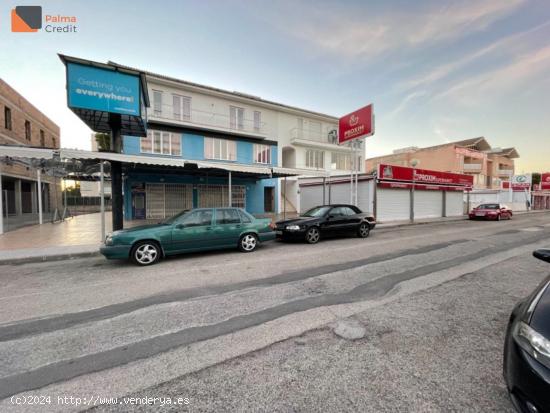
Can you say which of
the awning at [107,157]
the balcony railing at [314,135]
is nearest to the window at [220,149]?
the balcony railing at [314,135]

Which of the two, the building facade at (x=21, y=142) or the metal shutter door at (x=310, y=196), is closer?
the building facade at (x=21, y=142)

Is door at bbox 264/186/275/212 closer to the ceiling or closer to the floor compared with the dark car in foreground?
closer to the ceiling

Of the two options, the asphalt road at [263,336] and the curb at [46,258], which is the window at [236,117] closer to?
the curb at [46,258]

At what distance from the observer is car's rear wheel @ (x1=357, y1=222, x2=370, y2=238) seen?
10.4 m

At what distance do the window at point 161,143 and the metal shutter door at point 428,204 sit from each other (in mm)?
19310

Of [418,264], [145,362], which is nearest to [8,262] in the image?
[145,362]

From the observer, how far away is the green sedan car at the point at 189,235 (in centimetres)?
611

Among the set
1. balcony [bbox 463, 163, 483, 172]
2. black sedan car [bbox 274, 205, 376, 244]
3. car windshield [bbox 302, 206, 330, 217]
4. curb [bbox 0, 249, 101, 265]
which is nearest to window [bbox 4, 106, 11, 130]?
curb [bbox 0, 249, 101, 265]

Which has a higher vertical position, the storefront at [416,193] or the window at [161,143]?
the window at [161,143]

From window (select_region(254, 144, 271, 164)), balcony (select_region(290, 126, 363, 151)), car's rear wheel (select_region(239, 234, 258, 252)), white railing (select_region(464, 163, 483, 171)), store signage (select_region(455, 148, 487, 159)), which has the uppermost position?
store signage (select_region(455, 148, 487, 159))

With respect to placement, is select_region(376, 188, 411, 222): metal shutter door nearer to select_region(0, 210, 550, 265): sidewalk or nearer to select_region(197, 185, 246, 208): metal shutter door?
select_region(197, 185, 246, 208): metal shutter door

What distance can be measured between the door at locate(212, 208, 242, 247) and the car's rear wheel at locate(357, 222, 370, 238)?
5.42m

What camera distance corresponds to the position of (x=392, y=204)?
1834cm

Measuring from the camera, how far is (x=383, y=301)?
155 inches
